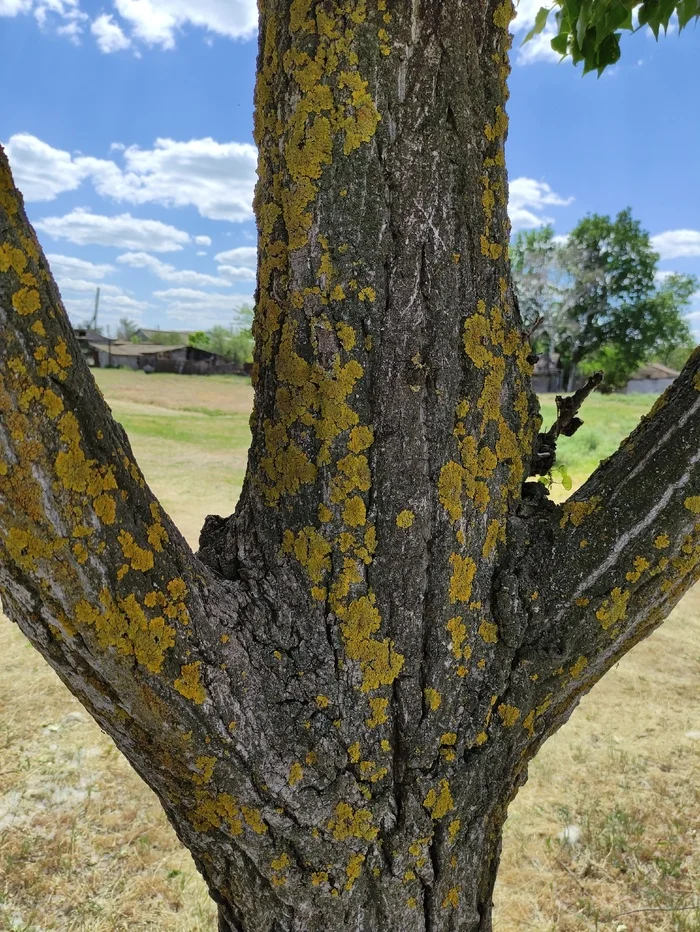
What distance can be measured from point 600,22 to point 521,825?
3948mm

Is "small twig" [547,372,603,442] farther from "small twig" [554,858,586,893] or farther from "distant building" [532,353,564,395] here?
"distant building" [532,353,564,395]

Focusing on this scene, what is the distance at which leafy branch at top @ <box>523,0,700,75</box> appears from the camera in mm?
2285

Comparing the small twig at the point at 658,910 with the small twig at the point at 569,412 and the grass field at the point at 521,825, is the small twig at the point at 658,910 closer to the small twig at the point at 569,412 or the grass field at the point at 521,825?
the grass field at the point at 521,825

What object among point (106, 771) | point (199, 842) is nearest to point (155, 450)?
point (106, 771)

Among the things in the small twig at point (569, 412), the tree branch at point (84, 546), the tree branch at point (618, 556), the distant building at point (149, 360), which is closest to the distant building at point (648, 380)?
the distant building at point (149, 360)

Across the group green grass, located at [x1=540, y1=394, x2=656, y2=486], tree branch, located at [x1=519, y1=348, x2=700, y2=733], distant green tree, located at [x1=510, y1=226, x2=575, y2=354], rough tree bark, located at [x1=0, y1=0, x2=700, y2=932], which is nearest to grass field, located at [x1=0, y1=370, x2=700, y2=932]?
rough tree bark, located at [x1=0, y1=0, x2=700, y2=932]

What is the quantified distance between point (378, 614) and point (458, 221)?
97cm

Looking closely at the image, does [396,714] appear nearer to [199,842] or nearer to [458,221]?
[199,842]

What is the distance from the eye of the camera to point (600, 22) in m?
2.35

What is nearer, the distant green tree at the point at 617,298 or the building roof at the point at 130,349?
the distant green tree at the point at 617,298

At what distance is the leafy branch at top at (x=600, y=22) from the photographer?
2285 millimetres

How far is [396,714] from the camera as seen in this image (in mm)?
1690

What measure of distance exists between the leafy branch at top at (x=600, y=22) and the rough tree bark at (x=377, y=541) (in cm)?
77

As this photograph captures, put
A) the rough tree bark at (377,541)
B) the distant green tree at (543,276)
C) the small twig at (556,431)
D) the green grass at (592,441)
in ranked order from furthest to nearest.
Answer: the distant green tree at (543,276)
the green grass at (592,441)
the small twig at (556,431)
the rough tree bark at (377,541)
